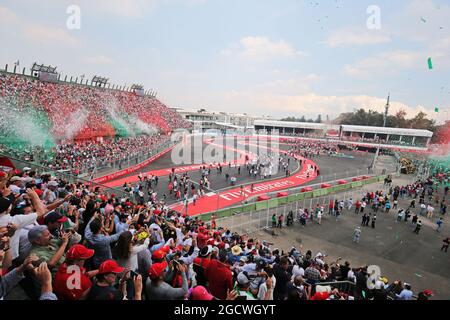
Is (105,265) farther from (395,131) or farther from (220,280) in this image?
(395,131)

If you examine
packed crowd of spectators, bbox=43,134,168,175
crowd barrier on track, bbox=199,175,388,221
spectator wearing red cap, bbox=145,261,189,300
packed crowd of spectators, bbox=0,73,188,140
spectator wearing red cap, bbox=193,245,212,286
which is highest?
packed crowd of spectators, bbox=0,73,188,140

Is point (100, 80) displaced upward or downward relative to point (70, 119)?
upward

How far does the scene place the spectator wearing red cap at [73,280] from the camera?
2.67 meters

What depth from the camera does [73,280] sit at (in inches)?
106

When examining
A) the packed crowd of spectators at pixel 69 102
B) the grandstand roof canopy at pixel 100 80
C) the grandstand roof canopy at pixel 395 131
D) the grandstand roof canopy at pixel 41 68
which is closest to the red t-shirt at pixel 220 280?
the packed crowd of spectators at pixel 69 102

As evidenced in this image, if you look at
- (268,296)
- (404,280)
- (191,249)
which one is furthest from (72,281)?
(404,280)

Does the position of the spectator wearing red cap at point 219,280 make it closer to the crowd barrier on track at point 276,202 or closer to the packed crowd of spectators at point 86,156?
the crowd barrier on track at point 276,202

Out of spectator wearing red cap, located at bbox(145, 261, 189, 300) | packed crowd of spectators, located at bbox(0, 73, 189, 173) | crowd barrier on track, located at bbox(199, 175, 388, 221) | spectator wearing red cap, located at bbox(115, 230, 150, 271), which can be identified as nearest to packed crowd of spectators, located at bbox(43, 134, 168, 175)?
packed crowd of spectators, located at bbox(0, 73, 189, 173)

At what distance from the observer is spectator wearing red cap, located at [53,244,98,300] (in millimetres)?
2668

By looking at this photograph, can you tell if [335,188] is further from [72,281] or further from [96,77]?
[96,77]

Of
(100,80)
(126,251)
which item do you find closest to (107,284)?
(126,251)

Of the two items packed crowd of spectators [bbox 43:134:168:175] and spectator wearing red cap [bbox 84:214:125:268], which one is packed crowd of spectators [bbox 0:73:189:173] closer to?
packed crowd of spectators [bbox 43:134:168:175]

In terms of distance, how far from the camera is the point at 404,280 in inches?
426
